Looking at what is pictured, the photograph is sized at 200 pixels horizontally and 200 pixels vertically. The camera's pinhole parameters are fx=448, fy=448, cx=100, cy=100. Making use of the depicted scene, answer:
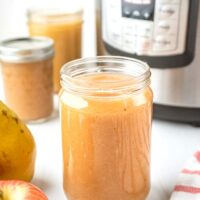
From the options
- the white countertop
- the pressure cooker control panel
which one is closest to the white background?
the white countertop

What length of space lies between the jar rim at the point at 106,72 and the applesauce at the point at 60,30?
0.89 feet

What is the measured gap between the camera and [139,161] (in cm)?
43

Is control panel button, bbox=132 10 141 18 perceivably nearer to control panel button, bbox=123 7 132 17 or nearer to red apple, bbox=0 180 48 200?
control panel button, bbox=123 7 132 17


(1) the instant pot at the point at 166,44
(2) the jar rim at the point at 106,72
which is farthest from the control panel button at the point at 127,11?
(2) the jar rim at the point at 106,72

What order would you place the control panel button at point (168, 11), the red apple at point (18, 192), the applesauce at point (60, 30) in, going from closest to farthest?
1. the red apple at point (18, 192)
2. the control panel button at point (168, 11)
3. the applesauce at point (60, 30)

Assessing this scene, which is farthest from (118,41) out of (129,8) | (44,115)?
(44,115)

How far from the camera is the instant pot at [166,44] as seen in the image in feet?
1.81

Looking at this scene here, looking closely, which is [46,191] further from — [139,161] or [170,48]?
[170,48]

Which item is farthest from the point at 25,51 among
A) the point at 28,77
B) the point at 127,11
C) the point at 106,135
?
the point at 106,135

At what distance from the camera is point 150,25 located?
1.86 ft

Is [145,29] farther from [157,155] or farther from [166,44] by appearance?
[157,155]

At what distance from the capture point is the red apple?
0.39 meters

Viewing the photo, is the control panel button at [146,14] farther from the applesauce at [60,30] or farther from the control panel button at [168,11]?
the applesauce at [60,30]

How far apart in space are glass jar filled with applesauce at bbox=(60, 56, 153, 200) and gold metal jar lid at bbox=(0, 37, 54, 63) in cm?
19
